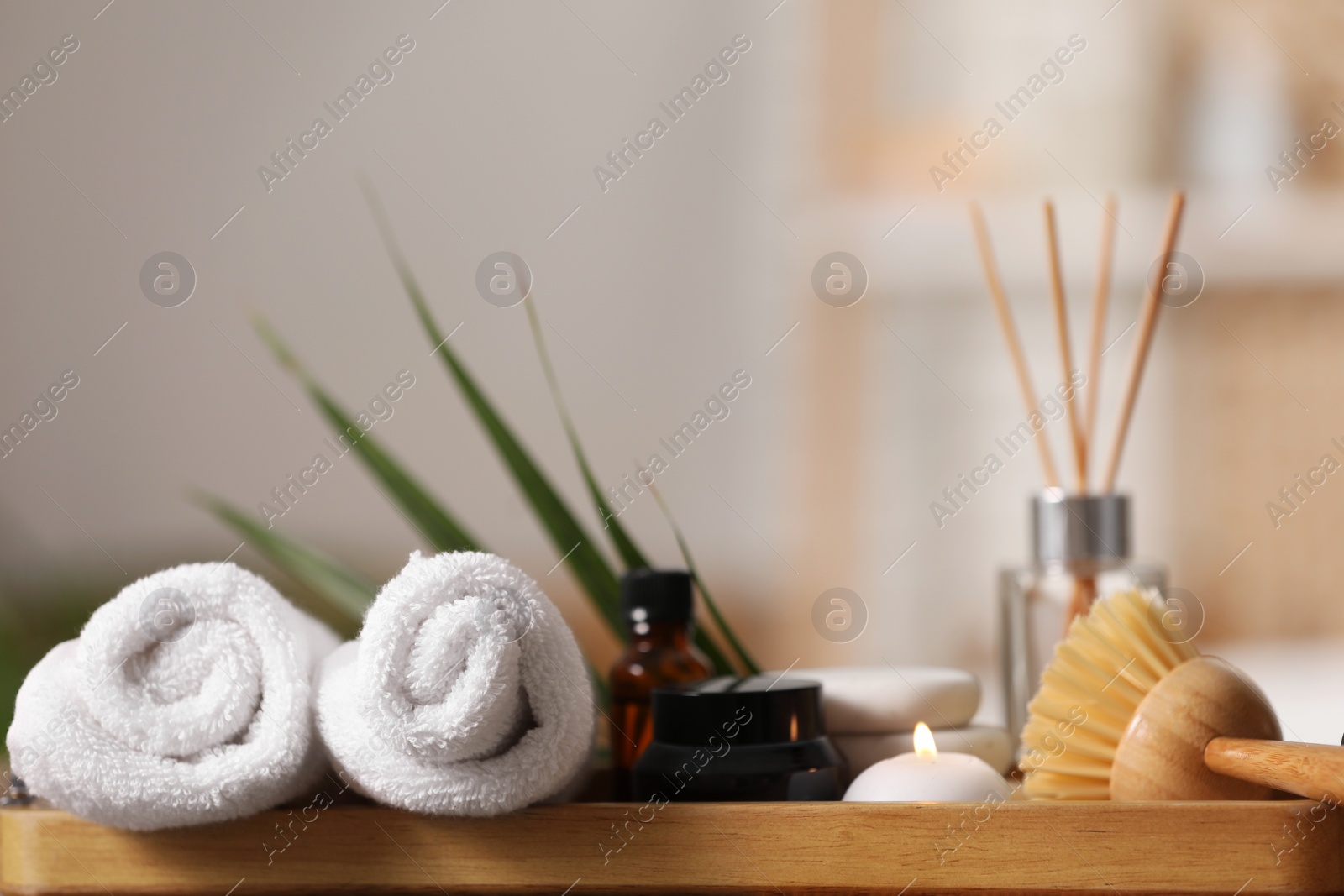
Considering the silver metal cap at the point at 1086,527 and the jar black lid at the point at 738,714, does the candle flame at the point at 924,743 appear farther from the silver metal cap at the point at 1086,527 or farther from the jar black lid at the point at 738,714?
the silver metal cap at the point at 1086,527

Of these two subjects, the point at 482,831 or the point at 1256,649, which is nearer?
the point at 482,831

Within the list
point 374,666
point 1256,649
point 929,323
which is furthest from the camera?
point 929,323

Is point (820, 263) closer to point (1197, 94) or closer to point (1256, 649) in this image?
point (1197, 94)

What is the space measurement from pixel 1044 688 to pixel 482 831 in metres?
0.18

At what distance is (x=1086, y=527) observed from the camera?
0.48 meters

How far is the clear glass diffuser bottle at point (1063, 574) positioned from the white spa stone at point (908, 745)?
0.09 metres

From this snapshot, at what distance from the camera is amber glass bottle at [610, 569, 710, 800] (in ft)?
1.29

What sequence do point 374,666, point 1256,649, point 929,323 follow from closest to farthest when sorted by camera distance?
point 374,666, point 1256,649, point 929,323

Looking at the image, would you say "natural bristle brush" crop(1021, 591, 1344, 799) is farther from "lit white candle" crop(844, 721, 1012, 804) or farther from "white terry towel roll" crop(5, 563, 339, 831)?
"white terry towel roll" crop(5, 563, 339, 831)

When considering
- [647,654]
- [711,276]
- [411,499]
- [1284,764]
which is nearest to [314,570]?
[411,499]

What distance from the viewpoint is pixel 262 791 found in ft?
0.93

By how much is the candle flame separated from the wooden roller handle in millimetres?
76

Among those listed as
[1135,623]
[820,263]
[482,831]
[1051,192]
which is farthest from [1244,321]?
[482,831]

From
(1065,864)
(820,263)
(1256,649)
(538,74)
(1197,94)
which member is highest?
(538,74)
